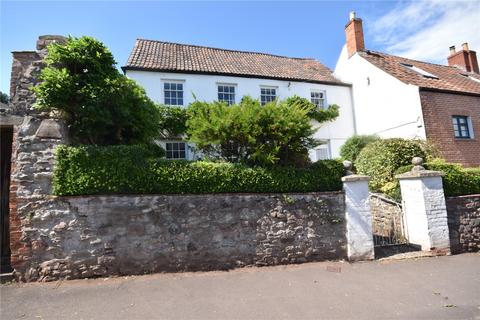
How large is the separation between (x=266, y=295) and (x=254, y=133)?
3.67m

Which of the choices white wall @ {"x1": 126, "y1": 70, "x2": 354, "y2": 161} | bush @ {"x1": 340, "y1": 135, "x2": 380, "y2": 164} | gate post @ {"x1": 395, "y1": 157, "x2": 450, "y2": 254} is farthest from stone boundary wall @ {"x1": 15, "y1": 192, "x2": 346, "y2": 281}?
white wall @ {"x1": 126, "y1": 70, "x2": 354, "y2": 161}

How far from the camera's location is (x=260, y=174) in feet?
22.3

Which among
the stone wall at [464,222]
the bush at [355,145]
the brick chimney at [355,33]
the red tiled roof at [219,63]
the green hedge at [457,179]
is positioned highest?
the brick chimney at [355,33]

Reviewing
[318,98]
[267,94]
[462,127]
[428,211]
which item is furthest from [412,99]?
[428,211]

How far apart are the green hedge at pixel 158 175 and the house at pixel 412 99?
887cm

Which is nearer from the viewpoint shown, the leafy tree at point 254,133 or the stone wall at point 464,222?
the leafy tree at point 254,133

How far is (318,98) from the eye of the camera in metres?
16.3

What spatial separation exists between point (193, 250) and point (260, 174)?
2.39 meters

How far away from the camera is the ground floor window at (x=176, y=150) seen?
13094 mm

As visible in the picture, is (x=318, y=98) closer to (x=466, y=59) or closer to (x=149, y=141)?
(x=149, y=141)

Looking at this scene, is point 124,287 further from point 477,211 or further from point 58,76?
point 477,211

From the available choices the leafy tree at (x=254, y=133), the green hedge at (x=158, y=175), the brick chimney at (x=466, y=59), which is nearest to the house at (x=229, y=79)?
the leafy tree at (x=254, y=133)

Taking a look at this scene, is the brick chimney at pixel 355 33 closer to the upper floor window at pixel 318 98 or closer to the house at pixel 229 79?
the house at pixel 229 79

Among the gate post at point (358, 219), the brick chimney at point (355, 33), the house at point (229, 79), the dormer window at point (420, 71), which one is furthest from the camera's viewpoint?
the brick chimney at point (355, 33)
